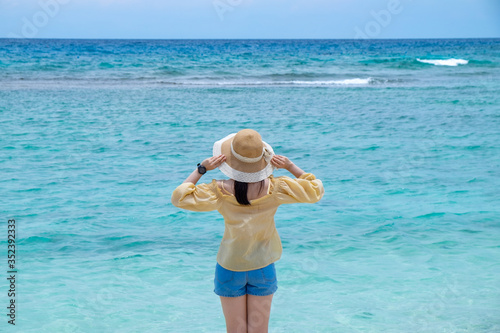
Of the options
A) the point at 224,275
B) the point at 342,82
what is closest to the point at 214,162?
the point at 224,275

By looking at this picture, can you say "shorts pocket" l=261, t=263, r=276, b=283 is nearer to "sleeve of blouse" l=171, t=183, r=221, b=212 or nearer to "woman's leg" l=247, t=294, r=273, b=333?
"woman's leg" l=247, t=294, r=273, b=333

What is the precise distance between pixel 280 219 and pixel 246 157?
4.23 meters

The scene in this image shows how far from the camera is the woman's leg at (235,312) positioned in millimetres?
2980

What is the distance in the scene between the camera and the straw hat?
2785 mm

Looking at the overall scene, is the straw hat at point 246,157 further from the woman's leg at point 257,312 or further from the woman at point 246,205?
the woman's leg at point 257,312

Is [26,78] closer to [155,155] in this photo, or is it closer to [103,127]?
[103,127]

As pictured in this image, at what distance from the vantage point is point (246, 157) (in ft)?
9.21

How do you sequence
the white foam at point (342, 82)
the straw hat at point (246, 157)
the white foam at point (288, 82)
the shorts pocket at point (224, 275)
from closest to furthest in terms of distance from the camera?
the straw hat at point (246, 157)
the shorts pocket at point (224, 275)
the white foam at point (288, 82)
the white foam at point (342, 82)

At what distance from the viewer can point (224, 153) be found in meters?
2.89

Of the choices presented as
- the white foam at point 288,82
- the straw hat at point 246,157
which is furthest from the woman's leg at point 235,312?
the white foam at point 288,82

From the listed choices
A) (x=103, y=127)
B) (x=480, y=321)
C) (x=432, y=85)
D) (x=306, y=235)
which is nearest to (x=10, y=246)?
(x=306, y=235)

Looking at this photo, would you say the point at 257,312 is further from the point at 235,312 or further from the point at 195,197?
the point at 195,197

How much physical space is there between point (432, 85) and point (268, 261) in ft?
77.7

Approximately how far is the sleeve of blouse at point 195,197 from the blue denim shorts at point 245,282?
1.30ft
